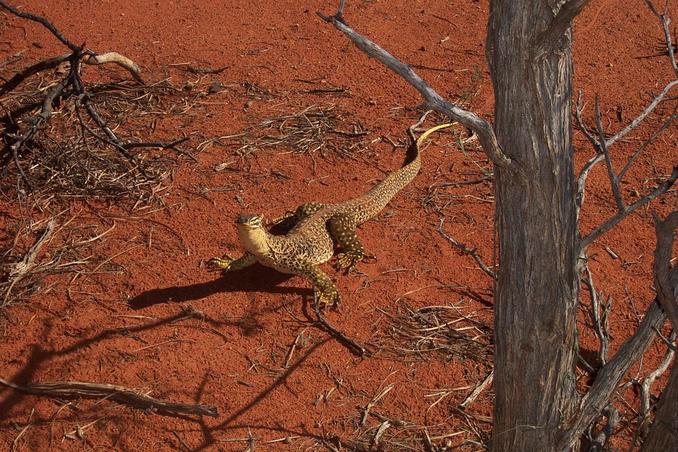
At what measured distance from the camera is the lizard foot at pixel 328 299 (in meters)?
5.97

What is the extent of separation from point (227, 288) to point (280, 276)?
0.49 metres

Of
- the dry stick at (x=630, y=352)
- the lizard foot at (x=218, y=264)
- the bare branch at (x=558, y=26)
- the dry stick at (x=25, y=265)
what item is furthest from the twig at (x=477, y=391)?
the dry stick at (x=25, y=265)

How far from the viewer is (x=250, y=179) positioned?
7.23 meters

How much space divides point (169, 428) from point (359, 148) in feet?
12.2

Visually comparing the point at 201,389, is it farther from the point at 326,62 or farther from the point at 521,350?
the point at 326,62

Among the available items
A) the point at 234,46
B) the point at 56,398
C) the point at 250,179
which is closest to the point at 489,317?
the point at 250,179

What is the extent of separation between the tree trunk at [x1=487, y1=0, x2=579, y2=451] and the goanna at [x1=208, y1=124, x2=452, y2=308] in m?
2.58

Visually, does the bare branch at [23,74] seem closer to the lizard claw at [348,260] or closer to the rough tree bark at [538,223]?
the lizard claw at [348,260]

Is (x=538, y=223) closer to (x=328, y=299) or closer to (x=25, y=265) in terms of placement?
(x=328, y=299)

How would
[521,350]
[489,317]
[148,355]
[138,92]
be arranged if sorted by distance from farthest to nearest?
1. [138,92]
2. [489,317]
3. [148,355]
4. [521,350]

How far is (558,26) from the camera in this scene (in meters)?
2.65

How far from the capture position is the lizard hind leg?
6426mm

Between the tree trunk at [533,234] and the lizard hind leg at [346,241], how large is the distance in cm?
276

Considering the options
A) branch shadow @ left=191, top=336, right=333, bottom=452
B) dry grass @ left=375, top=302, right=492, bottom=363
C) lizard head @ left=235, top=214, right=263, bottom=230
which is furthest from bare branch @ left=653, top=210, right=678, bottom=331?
lizard head @ left=235, top=214, right=263, bottom=230
